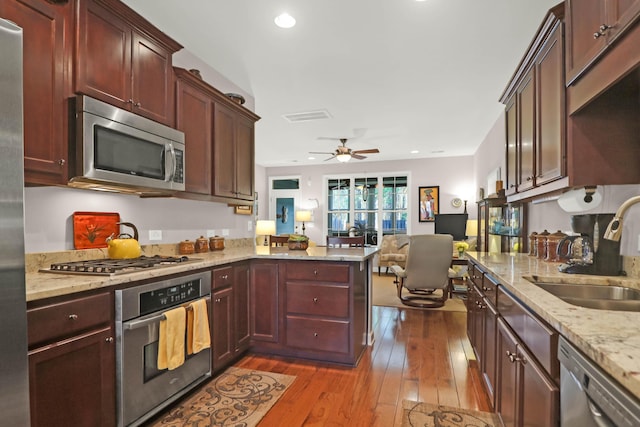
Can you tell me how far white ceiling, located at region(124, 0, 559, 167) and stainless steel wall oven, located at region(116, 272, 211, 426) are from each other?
6.57 feet

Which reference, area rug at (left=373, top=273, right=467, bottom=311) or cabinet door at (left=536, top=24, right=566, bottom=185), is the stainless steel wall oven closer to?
cabinet door at (left=536, top=24, right=566, bottom=185)

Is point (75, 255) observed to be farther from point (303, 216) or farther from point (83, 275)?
point (303, 216)

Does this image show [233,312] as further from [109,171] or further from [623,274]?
[623,274]

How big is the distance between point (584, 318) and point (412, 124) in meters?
4.74

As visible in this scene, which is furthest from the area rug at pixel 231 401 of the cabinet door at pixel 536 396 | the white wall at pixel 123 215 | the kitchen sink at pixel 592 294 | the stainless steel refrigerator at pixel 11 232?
the kitchen sink at pixel 592 294

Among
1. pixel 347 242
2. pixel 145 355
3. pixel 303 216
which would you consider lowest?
pixel 145 355

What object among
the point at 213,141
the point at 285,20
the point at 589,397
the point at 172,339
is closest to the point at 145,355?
the point at 172,339

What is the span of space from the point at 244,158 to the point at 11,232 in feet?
8.47

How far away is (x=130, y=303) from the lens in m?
1.82

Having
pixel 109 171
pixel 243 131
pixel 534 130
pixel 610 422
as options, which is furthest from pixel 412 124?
pixel 610 422

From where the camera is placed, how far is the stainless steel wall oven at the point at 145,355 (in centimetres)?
178

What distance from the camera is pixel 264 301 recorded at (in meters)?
3.03

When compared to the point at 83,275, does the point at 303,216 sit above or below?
above

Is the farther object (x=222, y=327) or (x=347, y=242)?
(x=347, y=242)
